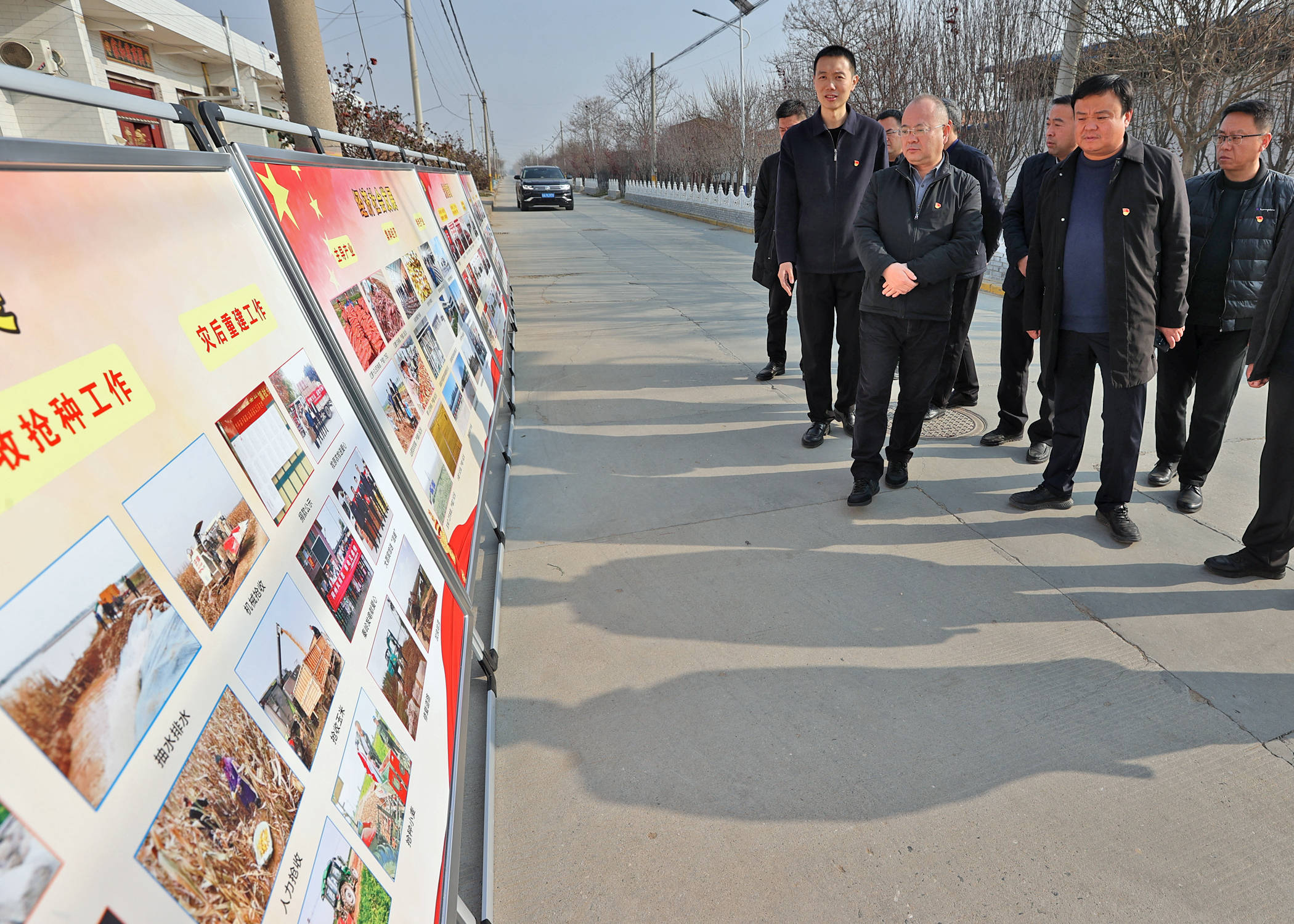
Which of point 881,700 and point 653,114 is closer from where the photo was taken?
point 881,700

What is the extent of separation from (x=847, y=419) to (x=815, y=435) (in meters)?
0.35

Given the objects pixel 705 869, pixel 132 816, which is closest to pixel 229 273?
pixel 132 816

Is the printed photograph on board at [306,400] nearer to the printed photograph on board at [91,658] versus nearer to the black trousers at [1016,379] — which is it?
the printed photograph on board at [91,658]

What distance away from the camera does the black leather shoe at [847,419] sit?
4.75 meters

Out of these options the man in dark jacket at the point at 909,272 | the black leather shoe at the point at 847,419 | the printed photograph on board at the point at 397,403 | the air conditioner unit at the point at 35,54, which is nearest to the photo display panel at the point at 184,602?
the printed photograph on board at the point at 397,403

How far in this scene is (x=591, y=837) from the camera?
196 centimetres

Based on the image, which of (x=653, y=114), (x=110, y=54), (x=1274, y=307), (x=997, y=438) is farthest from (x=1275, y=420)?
(x=653, y=114)

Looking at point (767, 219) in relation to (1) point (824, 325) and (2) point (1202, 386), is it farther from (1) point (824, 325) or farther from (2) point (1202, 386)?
(2) point (1202, 386)

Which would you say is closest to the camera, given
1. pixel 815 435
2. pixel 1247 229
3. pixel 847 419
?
pixel 1247 229

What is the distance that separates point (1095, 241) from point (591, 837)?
321 centimetres

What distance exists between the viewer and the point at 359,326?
2.11 metres

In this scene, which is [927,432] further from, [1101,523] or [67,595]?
[67,595]

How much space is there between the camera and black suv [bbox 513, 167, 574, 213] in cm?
2962

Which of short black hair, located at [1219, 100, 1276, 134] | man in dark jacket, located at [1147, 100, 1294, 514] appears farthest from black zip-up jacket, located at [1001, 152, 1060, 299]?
short black hair, located at [1219, 100, 1276, 134]
